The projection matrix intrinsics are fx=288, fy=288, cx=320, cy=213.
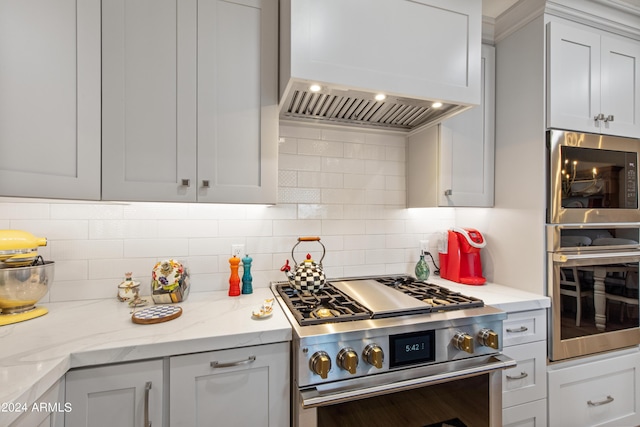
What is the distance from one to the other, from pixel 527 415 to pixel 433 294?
79 centimetres

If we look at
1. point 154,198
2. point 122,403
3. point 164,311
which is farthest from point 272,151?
point 122,403

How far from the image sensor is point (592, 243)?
167 centimetres

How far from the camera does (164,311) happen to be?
Answer: 1.23 metres

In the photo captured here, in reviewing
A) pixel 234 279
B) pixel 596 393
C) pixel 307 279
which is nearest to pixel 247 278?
pixel 234 279

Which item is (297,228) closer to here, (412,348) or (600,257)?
(412,348)

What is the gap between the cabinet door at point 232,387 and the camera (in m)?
1.01

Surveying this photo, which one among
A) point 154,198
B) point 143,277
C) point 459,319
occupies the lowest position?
point 459,319

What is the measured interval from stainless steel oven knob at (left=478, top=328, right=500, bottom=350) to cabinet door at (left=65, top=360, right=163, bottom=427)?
1303 mm

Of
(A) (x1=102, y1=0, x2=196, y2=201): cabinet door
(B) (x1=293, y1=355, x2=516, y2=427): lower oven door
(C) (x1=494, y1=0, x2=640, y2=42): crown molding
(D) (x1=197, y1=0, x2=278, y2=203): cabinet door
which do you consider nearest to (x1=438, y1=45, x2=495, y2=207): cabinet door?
(C) (x1=494, y1=0, x2=640, y2=42): crown molding

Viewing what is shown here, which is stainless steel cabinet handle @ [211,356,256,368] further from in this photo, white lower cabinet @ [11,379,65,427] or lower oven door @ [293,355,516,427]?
white lower cabinet @ [11,379,65,427]

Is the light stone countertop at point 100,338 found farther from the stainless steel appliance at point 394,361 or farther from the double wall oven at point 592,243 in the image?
the double wall oven at point 592,243

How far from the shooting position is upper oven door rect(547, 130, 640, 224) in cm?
159

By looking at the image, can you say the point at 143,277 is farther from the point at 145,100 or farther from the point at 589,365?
the point at 589,365

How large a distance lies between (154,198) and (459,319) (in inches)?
56.1
